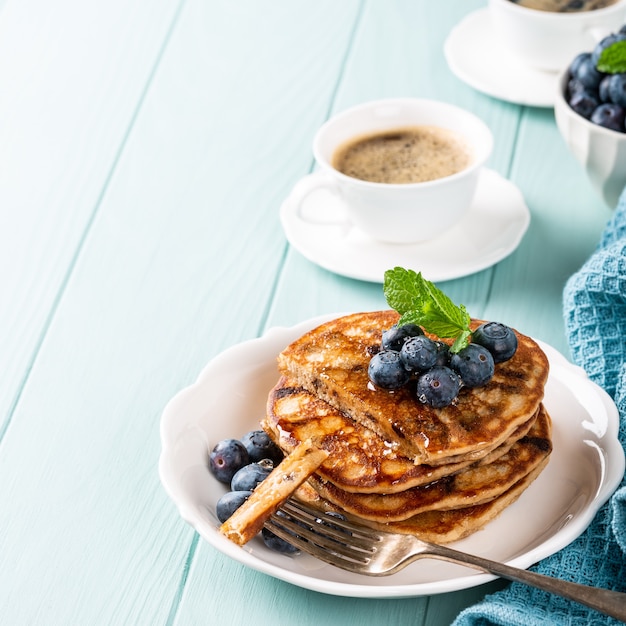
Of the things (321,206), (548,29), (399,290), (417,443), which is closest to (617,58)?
(548,29)

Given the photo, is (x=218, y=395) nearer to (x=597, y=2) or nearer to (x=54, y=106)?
(x=54, y=106)

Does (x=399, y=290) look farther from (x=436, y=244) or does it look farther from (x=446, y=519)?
(x=436, y=244)

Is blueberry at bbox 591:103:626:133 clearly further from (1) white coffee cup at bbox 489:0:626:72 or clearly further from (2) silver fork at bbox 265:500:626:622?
(2) silver fork at bbox 265:500:626:622

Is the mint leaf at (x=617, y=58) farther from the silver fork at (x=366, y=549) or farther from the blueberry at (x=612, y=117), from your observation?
the silver fork at (x=366, y=549)

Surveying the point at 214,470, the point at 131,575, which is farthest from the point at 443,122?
the point at 131,575

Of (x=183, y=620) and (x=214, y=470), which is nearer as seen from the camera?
(x=183, y=620)
